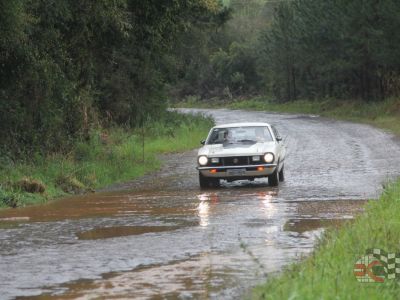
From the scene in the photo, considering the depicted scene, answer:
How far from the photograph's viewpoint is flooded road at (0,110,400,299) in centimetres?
864

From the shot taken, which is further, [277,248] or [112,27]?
[112,27]

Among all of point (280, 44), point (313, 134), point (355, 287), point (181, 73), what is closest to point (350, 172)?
point (355, 287)

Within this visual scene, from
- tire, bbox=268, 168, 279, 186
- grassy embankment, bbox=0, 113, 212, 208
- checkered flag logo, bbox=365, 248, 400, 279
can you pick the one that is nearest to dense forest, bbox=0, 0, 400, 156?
grassy embankment, bbox=0, 113, 212, 208

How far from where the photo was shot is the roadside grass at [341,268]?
7148 mm

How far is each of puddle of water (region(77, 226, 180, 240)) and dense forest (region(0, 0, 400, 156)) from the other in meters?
6.94

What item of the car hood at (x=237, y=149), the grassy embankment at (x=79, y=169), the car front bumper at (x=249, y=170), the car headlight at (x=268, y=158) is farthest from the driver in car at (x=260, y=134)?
the grassy embankment at (x=79, y=169)

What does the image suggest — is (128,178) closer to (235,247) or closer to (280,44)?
(235,247)

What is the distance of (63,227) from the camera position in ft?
42.8

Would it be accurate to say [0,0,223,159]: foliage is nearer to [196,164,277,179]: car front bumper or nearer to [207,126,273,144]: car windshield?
Result: [207,126,273,144]: car windshield

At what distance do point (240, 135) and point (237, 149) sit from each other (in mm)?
1179

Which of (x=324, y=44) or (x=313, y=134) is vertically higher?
(x=324, y=44)

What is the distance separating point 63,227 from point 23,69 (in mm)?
8399

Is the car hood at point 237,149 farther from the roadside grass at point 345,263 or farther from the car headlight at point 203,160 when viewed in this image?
the roadside grass at point 345,263

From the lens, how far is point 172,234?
11.9 metres
